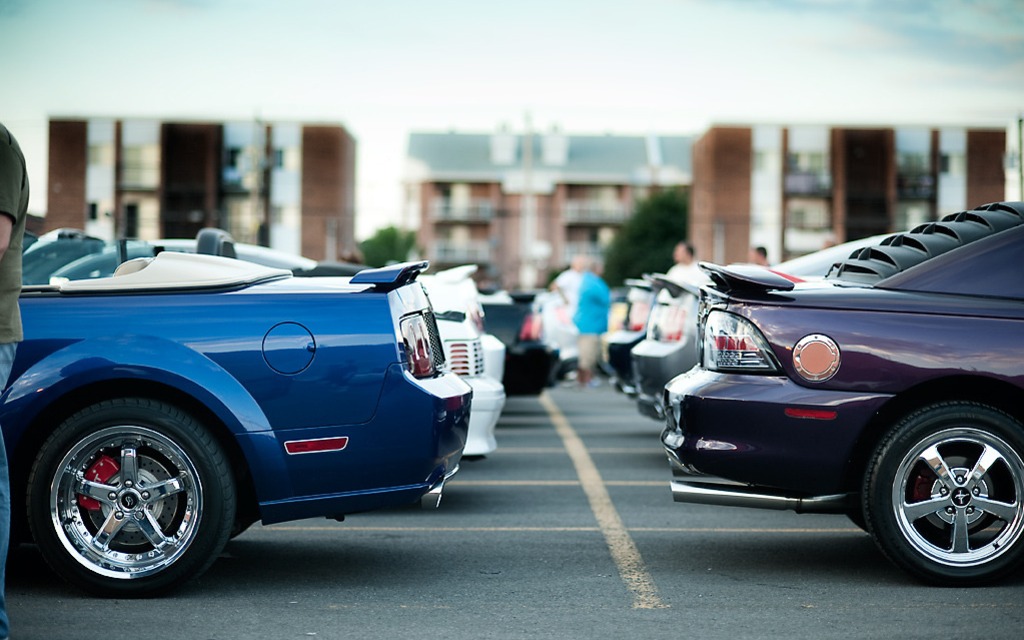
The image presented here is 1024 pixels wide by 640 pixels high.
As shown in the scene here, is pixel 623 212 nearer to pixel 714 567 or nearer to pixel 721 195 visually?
pixel 721 195

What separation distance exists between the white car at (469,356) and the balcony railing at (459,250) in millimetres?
90352

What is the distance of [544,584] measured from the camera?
5785mm

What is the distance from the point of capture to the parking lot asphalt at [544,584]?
5000 millimetres

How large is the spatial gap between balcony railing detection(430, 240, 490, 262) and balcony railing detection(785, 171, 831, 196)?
1201 inches

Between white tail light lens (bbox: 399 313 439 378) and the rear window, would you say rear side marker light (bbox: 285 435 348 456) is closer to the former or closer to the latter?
white tail light lens (bbox: 399 313 439 378)

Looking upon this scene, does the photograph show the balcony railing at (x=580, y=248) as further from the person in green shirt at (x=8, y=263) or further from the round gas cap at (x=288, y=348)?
the person in green shirt at (x=8, y=263)

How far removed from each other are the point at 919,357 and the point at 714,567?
1361mm

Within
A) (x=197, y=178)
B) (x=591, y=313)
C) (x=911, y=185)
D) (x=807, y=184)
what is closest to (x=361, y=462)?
(x=591, y=313)

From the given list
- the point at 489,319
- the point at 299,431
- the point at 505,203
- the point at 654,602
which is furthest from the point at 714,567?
the point at 505,203

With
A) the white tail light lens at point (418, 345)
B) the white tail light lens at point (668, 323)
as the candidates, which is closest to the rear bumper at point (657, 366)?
the white tail light lens at point (668, 323)

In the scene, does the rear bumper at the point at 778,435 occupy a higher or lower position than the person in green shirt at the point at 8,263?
lower

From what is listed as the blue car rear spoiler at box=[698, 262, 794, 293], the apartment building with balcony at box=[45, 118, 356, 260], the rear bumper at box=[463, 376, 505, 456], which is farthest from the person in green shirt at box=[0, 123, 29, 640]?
the apartment building with balcony at box=[45, 118, 356, 260]

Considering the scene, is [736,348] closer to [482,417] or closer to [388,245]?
[482,417]

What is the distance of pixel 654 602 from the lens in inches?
214
